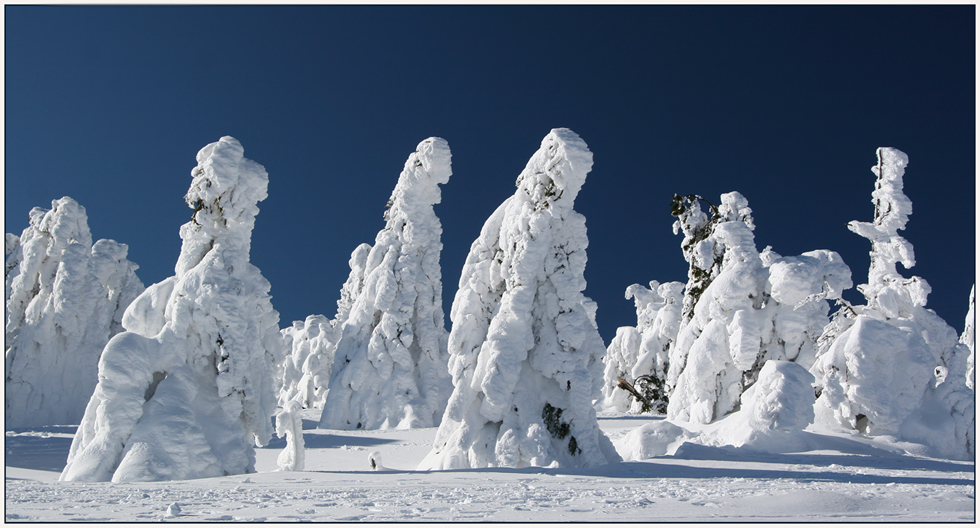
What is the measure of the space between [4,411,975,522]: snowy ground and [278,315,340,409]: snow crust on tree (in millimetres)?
26743

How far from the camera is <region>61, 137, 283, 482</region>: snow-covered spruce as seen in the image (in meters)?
Answer: 10.4

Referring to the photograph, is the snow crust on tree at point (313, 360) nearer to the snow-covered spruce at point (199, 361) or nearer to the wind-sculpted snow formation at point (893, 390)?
the snow-covered spruce at point (199, 361)

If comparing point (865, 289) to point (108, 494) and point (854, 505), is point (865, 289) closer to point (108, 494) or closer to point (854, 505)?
point (854, 505)

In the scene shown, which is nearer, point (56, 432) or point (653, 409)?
point (56, 432)

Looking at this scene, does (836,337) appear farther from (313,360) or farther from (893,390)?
(313,360)

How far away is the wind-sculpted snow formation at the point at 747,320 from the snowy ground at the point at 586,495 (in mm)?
5181

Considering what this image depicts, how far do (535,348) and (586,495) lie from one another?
5.90 m

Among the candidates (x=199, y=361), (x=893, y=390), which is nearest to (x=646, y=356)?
(x=893, y=390)

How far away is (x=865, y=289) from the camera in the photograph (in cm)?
1781

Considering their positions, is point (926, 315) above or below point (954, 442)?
above

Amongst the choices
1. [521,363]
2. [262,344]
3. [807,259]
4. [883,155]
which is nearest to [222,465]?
[262,344]

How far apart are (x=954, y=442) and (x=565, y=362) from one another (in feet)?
29.4

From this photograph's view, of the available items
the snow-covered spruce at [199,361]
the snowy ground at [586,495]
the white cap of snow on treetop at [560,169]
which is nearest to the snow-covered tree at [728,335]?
the snowy ground at [586,495]

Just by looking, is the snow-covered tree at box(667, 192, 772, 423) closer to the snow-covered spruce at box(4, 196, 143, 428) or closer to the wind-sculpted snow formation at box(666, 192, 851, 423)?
the wind-sculpted snow formation at box(666, 192, 851, 423)
